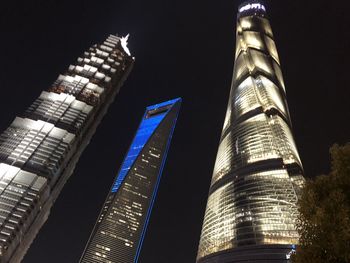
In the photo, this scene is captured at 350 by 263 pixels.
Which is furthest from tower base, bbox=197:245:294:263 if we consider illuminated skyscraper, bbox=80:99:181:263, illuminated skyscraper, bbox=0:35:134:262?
illuminated skyscraper, bbox=80:99:181:263

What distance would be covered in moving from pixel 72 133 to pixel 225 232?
70.7m

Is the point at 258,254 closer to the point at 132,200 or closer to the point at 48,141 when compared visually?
the point at 48,141

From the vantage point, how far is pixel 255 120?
90312mm

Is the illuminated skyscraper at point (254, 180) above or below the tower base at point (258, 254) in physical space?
above

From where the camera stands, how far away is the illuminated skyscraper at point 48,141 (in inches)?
3780

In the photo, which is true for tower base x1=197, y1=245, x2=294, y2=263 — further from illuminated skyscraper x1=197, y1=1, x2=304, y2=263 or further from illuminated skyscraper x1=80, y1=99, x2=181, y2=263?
illuminated skyscraper x1=80, y1=99, x2=181, y2=263

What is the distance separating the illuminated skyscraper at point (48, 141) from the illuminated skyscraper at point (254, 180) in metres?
51.0

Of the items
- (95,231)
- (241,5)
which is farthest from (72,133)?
(241,5)

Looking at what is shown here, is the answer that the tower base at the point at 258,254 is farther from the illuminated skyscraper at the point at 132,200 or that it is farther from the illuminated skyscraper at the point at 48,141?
the illuminated skyscraper at the point at 132,200

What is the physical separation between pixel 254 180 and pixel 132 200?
337ft

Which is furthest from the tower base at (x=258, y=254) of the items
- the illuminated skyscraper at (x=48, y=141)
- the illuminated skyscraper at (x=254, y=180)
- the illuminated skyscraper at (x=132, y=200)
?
the illuminated skyscraper at (x=132, y=200)

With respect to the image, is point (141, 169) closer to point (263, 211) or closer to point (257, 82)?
point (257, 82)

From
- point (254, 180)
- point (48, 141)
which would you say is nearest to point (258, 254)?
point (254, 180)

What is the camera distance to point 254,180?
7631cm
